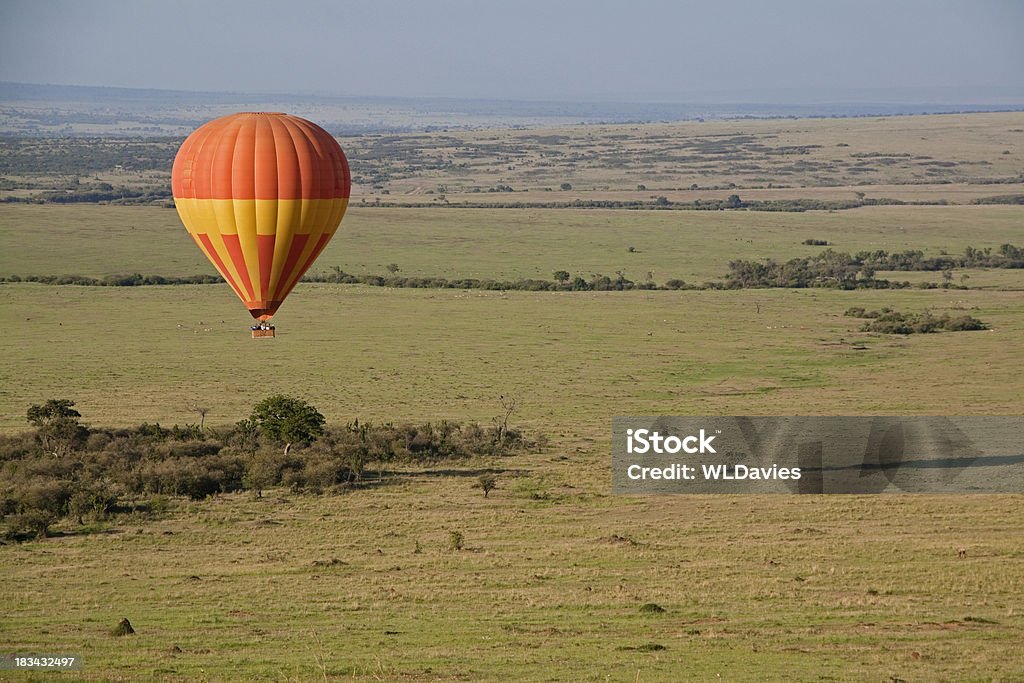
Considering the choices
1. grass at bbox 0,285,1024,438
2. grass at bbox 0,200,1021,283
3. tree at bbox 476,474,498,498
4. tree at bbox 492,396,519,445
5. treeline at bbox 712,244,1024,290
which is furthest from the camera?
grass at bbox 0,200,1021,283

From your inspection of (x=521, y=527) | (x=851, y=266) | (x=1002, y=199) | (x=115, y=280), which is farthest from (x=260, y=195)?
(x=1002, y=199)

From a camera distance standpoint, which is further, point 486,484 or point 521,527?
point 486,484

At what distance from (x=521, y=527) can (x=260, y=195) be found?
8.25 m

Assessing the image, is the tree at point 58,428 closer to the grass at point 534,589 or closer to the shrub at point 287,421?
the shrub at point 287,421

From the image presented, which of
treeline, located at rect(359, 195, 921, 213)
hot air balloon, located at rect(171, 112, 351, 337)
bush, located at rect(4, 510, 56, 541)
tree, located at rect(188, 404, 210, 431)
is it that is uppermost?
hot air balloon, located at rect(171, 112, 351, 337)

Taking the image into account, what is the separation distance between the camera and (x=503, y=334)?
59844 mm

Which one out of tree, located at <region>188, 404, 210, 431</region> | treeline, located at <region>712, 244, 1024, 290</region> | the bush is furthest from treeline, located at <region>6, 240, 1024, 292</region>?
the bush

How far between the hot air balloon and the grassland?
16.6 feet

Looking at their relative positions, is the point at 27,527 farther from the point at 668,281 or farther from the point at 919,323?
the point at 668,281

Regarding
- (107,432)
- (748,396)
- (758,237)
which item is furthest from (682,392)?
(758,237)

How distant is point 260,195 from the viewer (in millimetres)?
28016

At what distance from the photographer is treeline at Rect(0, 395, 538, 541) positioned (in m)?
29.6

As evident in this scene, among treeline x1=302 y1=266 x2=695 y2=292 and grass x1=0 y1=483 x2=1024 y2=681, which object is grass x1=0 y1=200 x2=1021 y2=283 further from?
grass x1=0 y1=483 x2=1024 y2=681

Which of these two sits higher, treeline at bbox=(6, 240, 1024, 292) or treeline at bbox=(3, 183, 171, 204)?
treeline at bbox=(3, 183, 171, 204)
